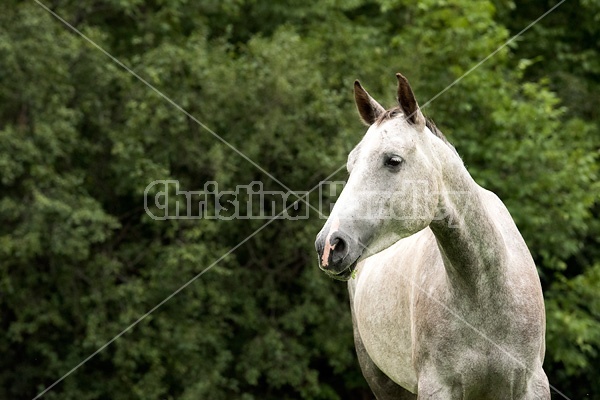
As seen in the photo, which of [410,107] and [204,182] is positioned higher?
[410,107]

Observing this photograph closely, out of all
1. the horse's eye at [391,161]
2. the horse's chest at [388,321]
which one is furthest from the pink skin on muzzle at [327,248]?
the horse's chest at [388,321]

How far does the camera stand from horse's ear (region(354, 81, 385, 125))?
13.5 feet

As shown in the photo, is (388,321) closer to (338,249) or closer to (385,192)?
(385,192)

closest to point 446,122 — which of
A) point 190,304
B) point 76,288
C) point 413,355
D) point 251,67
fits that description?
point 251,67

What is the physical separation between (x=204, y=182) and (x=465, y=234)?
8.51 m

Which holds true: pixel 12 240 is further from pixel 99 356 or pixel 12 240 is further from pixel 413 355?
pixel 413 355

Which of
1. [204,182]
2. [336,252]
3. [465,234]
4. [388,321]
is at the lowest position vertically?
[204,182]

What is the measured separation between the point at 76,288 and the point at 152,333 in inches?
45.4

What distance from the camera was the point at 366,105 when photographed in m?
4.12

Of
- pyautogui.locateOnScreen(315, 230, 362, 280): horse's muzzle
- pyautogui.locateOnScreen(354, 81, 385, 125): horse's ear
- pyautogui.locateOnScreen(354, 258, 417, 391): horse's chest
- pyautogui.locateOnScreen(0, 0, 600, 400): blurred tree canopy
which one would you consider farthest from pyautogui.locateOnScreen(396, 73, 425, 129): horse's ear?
pyautogui.locateOnScreen(0, 0, 600, 400): blurred tree canopy

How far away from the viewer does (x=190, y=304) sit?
11547 millimetres

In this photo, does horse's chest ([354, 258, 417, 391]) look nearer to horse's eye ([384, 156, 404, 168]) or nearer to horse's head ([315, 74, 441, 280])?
horse's head ([315, 74, 441, 280])

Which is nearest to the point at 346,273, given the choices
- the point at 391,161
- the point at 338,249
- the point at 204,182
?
the point at 338,249

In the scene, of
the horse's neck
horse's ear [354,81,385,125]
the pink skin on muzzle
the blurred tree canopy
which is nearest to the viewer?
the pink skin on muzzle
